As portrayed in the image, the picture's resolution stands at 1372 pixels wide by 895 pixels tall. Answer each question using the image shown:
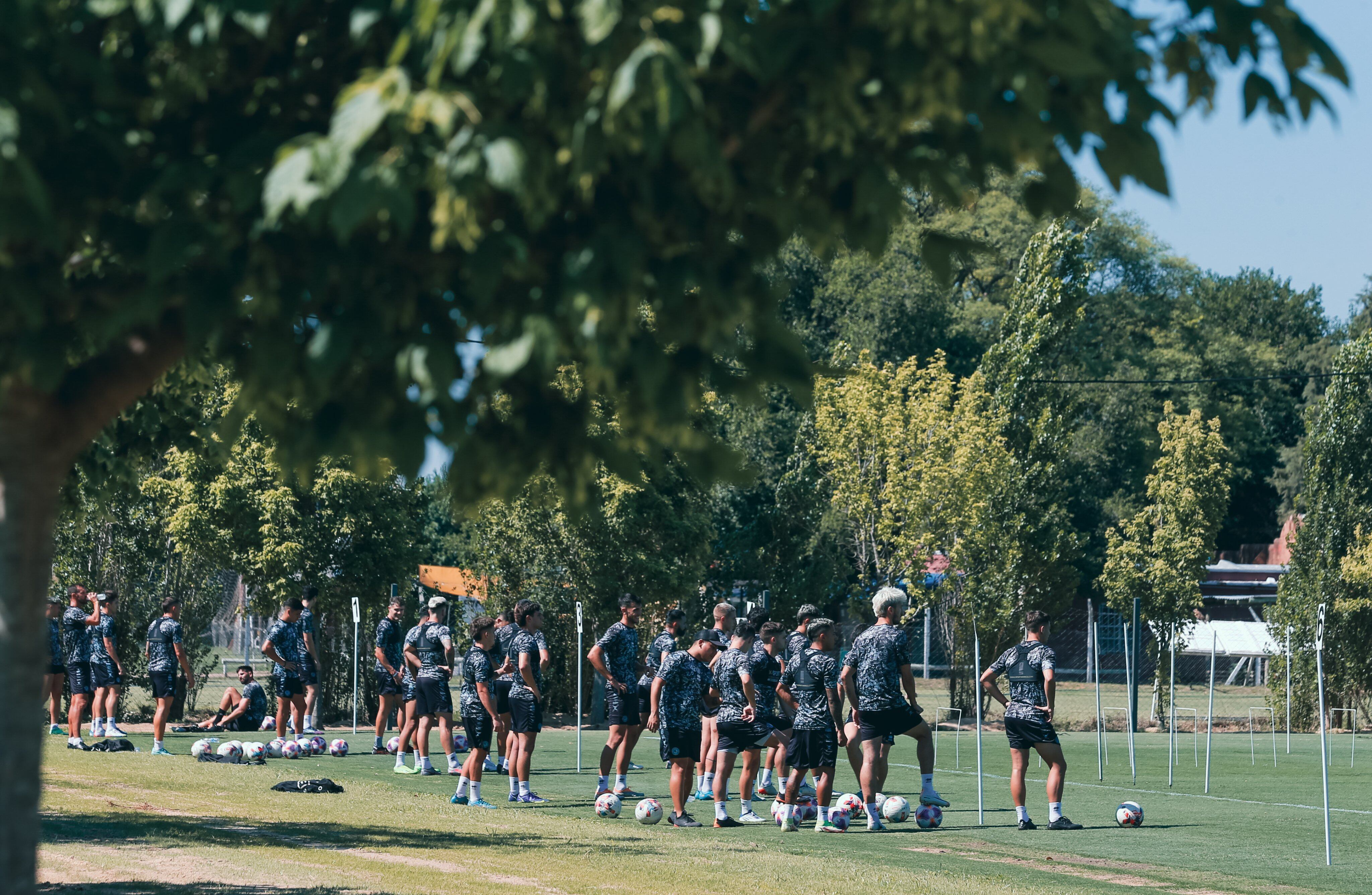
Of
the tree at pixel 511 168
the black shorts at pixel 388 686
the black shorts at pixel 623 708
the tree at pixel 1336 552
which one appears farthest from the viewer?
the tree at pixel 1336 552

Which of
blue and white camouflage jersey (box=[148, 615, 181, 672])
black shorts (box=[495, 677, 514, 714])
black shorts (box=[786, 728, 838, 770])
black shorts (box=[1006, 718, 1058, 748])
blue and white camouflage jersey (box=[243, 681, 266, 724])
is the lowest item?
blue and white camouflage jersey (box=[243, 681, 266, 724])

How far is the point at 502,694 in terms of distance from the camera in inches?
619

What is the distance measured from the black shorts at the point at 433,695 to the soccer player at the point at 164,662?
411 centimetres

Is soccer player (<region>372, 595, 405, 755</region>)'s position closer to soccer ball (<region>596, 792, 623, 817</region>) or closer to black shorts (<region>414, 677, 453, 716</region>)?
black shorts (<region>414, 677, 453, 716</region>)

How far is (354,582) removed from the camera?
29750 millimetres

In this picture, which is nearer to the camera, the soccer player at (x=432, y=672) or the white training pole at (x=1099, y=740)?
the soccer player at (x=432, y=672)

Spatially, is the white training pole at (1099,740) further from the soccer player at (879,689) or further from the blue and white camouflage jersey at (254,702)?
the blue and white camouflage jersey at (254,702)

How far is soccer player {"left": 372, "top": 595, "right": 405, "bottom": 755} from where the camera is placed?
20.5m

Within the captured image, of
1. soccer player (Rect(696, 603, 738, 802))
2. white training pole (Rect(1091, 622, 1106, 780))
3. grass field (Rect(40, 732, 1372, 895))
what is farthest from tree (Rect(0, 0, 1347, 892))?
white training pole (Rect(1091, 622, 1106, 780))

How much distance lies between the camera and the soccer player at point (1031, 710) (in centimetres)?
1430

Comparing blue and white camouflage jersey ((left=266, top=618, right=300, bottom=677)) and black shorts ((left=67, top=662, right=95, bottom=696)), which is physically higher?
blue and white camouflage jersey ((left=266, top=618, right=300, bottom=677))

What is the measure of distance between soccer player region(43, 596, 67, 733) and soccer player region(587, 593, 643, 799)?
756 cm

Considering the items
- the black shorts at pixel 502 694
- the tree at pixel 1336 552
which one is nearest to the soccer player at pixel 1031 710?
the black shorts at pixel 502 694

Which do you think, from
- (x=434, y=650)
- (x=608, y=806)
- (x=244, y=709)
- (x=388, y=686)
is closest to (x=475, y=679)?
(x=608, y=806)
